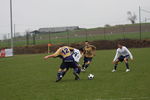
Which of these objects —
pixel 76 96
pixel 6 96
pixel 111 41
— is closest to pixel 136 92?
pixel 76 96

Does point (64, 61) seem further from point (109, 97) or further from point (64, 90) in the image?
point (109, 97)

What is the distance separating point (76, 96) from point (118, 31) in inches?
2159

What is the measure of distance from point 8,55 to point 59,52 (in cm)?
2891

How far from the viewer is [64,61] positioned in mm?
14234

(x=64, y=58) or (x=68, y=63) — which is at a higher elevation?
(x=64, y=58)

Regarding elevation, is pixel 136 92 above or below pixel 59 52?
below

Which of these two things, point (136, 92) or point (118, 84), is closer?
point (136, 92)

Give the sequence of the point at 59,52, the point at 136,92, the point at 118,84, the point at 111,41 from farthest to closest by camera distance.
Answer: the point at 111,41 < the point at 59,52 < the point at 118,84 < the point at 136,92

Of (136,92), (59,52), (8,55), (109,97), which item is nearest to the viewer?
(109,97)

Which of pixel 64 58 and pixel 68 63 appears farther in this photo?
pixel 68 63

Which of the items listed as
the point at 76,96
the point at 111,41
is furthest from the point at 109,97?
the point at 111,41

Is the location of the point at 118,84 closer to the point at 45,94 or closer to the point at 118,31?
the point at 45,94

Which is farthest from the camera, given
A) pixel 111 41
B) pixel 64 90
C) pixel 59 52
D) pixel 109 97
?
pixel 111 41

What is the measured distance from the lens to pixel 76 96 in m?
10.1
